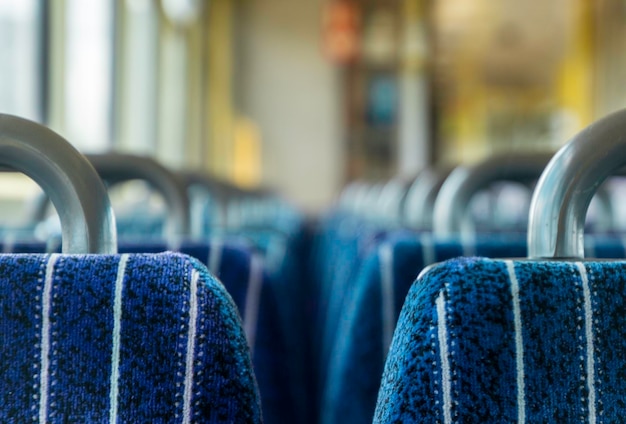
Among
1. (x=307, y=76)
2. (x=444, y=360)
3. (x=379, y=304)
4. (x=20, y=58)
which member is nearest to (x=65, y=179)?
(x=444, y=360)

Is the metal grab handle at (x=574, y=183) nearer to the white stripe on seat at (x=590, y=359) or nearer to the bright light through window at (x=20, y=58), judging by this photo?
the white stripe on seat at (x=590, y=359)

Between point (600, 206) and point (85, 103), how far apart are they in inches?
96.7

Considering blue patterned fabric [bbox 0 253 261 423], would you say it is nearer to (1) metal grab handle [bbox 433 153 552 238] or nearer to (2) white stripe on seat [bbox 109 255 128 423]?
(2) white stripe on seat [bbox 109 255 128 423]

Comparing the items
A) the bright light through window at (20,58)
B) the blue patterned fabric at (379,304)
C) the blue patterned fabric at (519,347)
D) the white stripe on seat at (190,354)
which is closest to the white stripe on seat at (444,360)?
the blue patterned fabric at (519,347)

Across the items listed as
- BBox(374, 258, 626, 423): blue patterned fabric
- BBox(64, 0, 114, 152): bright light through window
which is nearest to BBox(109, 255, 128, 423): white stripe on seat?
BBox(374, 258, 626, 423): blue patterned fabric

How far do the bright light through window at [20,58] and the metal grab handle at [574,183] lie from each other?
2338 mm

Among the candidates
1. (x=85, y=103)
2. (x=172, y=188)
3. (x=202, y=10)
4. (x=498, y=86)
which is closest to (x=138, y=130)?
(x=85, y=103)

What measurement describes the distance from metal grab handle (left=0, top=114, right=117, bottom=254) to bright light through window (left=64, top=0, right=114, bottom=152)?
8.49 ft

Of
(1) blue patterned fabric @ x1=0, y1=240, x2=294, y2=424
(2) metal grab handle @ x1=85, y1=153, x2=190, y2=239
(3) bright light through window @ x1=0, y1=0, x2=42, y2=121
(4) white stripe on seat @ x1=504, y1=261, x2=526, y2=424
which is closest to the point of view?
(4) white stripe on seat @ x1=504, y1=261, x2=526, y2=424

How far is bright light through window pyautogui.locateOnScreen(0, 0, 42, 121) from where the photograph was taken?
2.52 m

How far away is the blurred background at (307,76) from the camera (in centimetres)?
446

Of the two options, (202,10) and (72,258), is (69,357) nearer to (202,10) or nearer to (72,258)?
(72,258)

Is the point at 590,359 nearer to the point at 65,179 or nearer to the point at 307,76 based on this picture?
the point at 65,179

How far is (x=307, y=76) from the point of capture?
7387 mm
